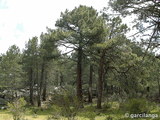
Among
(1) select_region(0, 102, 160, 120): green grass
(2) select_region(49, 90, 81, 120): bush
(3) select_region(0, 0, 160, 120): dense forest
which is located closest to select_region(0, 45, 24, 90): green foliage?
(3) select_region(0, 0, 160, 120): dense forest

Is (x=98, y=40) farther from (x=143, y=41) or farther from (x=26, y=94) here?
(x=26, y=94)

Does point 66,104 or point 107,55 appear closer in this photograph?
point 66,104

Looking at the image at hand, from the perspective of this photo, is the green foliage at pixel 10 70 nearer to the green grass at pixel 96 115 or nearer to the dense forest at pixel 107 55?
the dense forest at pixel 107 55

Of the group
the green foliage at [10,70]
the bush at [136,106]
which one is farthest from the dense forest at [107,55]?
the green foliage at [10,70]

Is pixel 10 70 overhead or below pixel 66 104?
overhead

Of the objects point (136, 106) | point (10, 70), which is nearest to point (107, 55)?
point (136, 106)

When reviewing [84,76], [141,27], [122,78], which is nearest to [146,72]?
[122,78]

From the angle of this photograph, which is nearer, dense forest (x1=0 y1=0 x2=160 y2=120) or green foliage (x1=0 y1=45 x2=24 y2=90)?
dense forest (x1=0 y1=0 x2=160 y2=120)

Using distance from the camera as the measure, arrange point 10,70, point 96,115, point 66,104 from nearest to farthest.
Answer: point 66,104, point 96,115, point 10,70

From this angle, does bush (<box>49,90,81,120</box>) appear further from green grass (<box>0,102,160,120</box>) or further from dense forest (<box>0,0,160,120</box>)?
green grass (<box>0,102,160,120</box>)

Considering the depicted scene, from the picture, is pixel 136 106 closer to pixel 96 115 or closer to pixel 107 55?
pixel 96 115

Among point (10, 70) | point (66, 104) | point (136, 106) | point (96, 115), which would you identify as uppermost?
point (10, 70)

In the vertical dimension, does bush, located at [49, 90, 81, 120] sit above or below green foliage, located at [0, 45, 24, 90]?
below

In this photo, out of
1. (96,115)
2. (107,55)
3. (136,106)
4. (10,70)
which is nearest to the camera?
(136,106)
